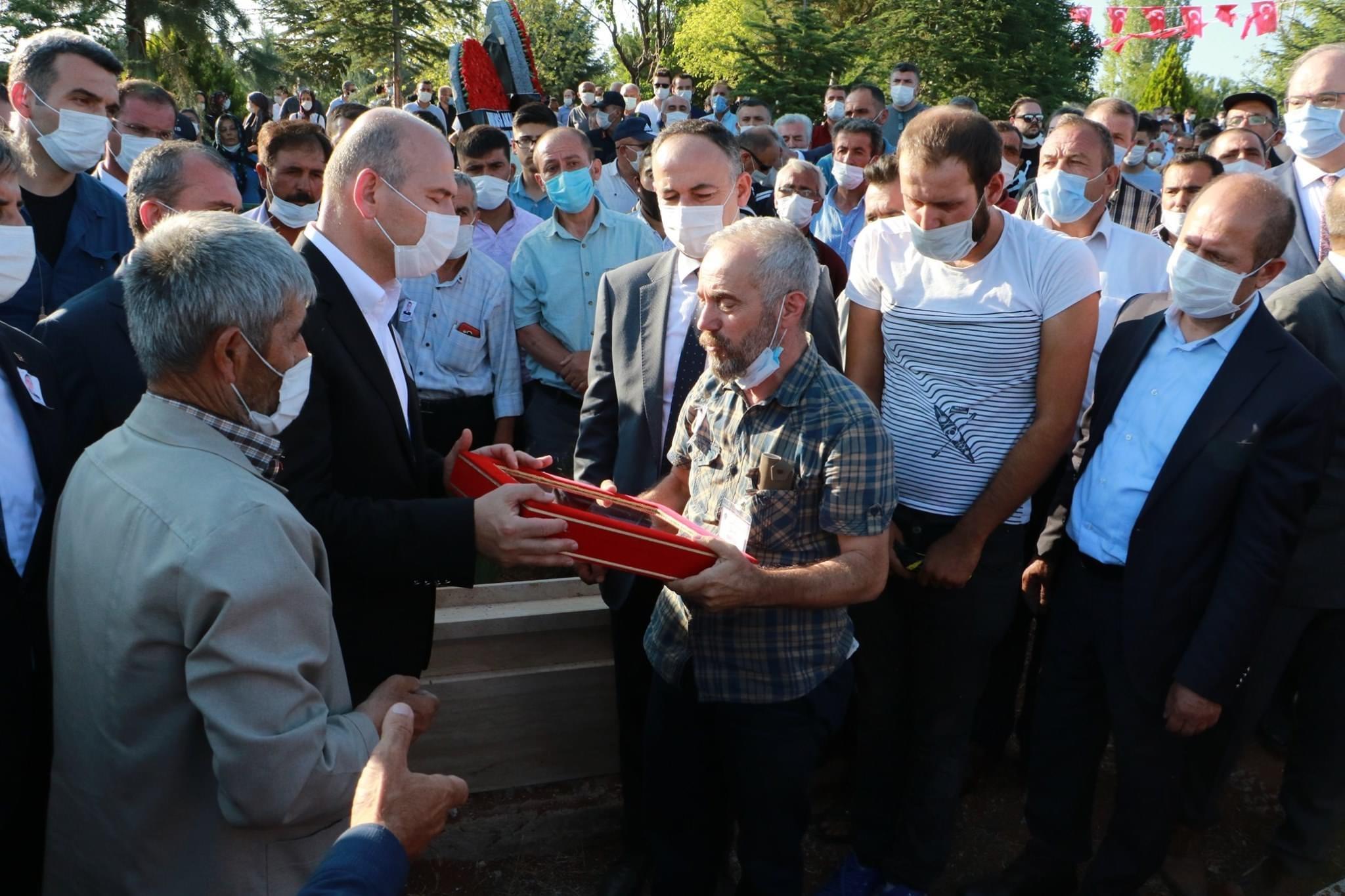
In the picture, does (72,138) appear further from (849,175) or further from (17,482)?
(849,175)

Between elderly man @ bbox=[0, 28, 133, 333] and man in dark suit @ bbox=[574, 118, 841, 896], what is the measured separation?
8.15 ft

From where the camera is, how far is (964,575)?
303 cm

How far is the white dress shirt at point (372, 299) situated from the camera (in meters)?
2.63

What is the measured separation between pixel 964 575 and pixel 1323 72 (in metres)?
3.35

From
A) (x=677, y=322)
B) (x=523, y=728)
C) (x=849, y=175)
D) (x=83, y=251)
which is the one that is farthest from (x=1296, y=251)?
(x=83, y=251)

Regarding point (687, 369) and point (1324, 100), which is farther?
point (1324, 100)

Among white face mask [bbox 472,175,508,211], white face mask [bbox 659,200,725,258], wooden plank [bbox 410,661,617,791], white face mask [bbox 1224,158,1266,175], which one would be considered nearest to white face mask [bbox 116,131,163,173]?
white face mask [bbox 472,175,508,211]

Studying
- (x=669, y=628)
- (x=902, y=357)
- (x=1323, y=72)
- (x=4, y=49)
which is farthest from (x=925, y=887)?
(x=4, y=49)

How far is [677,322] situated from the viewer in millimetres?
3318

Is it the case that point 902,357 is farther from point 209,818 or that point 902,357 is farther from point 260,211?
point 260,211

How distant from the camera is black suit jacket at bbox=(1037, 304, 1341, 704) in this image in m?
2.72

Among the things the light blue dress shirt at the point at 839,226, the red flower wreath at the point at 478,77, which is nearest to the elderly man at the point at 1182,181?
the light blue dress shirt at the point at 839,226

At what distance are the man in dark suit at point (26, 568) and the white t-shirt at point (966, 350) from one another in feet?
7.83

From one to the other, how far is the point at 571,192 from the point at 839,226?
6.21 ft
